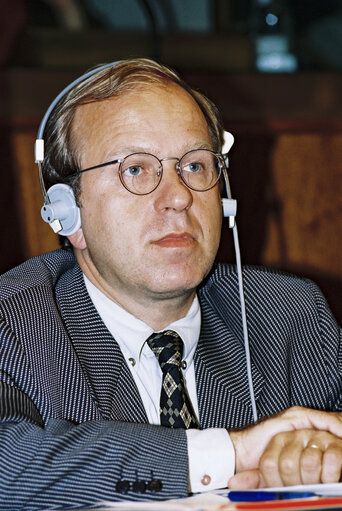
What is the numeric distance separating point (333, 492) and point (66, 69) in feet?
6.12

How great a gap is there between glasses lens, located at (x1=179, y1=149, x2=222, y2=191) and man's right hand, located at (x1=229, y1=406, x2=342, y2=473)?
537 millimetres

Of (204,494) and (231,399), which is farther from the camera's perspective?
(231,399)

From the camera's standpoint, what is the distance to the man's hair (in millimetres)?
1592

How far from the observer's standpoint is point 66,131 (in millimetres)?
1644

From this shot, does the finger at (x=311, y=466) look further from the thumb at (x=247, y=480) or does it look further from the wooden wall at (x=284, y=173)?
the wooden wall at (x=284, y=173)

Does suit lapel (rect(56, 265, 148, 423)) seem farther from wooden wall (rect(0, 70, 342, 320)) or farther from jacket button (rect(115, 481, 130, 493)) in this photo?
wooden wall (rect(0, 70, 342, 320))

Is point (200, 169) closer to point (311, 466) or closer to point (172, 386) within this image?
point (172, 386)

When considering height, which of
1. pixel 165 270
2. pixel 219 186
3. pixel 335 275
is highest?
pixel 219 186

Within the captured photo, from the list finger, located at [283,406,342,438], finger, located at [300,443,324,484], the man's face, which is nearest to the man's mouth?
the man's face

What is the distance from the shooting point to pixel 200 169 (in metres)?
1.61

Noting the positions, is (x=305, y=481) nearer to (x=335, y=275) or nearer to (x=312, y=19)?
(x=335, y=275)

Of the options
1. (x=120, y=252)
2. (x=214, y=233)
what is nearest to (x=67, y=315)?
(x=120, y=252)

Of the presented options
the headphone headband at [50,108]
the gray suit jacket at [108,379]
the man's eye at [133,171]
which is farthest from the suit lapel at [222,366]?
the headphone headband at [50,108]

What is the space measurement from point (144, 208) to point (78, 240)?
0.21 metres
